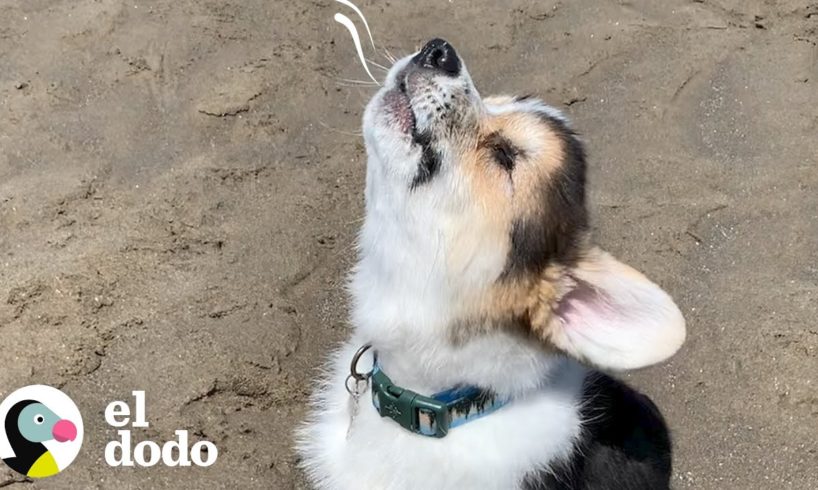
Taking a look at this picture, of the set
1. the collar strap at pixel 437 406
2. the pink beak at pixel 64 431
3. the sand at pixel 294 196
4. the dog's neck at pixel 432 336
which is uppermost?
the dog's neck at pixel 432 336

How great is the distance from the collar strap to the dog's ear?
0.94ft

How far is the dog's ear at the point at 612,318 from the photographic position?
1874mm

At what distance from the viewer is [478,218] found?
82.4 inches

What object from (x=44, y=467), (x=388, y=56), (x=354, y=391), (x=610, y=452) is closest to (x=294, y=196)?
(x=388, y=56)

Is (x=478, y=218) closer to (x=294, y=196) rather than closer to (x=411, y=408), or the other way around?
(x=411, y=408)

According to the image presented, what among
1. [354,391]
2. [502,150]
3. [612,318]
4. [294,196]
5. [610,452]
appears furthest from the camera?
[294,196]

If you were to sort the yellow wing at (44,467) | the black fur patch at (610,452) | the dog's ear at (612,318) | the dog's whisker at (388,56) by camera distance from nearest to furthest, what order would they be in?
the dog's ear at (612,318) < the black fur patch at (610,452) < the yellow wing at (44,467) < the dog's whisker at (388,56)

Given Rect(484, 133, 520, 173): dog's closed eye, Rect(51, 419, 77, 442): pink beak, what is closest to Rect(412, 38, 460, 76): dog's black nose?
Rect(484, 133, 520, 173): dog's closed eye

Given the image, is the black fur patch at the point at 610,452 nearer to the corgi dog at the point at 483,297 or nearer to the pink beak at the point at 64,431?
the corgi dog at the point at 483,297

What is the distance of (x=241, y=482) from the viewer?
300 centimetres

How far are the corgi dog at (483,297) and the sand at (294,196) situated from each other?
39.8 inches

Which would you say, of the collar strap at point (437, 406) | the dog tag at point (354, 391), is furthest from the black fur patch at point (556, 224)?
the dog tag at point (354, 391)

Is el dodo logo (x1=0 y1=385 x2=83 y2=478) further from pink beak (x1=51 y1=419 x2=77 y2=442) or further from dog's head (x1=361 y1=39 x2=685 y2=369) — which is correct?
dog's head (x1=361 y1=39 x2=685 y2=369)

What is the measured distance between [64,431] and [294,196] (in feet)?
4.58
